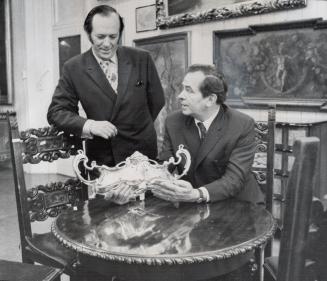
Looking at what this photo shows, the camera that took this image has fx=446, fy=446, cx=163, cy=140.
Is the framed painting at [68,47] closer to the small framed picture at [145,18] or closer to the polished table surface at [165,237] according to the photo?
the small framed picture at [145,18]

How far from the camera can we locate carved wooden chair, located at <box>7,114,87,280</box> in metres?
2.41

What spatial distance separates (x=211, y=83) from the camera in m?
2.56

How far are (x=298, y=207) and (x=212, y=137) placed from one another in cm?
138

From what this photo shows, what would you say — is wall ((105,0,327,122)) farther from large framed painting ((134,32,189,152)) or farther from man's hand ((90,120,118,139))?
man's hand ((90,120,118,139))

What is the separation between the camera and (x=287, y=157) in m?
3.84

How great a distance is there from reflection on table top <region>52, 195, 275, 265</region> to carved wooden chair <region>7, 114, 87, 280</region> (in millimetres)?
370

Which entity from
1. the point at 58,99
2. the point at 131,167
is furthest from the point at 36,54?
the point at 131,167

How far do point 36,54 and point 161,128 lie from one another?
9.40 feet

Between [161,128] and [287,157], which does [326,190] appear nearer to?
[287,157]

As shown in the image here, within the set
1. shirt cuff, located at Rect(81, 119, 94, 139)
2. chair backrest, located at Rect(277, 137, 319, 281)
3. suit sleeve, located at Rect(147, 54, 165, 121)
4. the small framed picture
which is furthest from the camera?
the small framed picture

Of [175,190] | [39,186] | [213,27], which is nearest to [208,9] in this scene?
[213,27]

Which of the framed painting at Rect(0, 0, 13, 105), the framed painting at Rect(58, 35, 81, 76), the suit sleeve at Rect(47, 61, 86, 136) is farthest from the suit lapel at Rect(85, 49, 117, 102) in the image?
the framed painting at Rect(0, 0, 13, 105)

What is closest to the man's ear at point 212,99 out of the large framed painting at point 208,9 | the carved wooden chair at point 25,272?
the carved wooden chair at point 25,272

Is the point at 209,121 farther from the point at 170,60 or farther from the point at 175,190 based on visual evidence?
the point at 170,60
